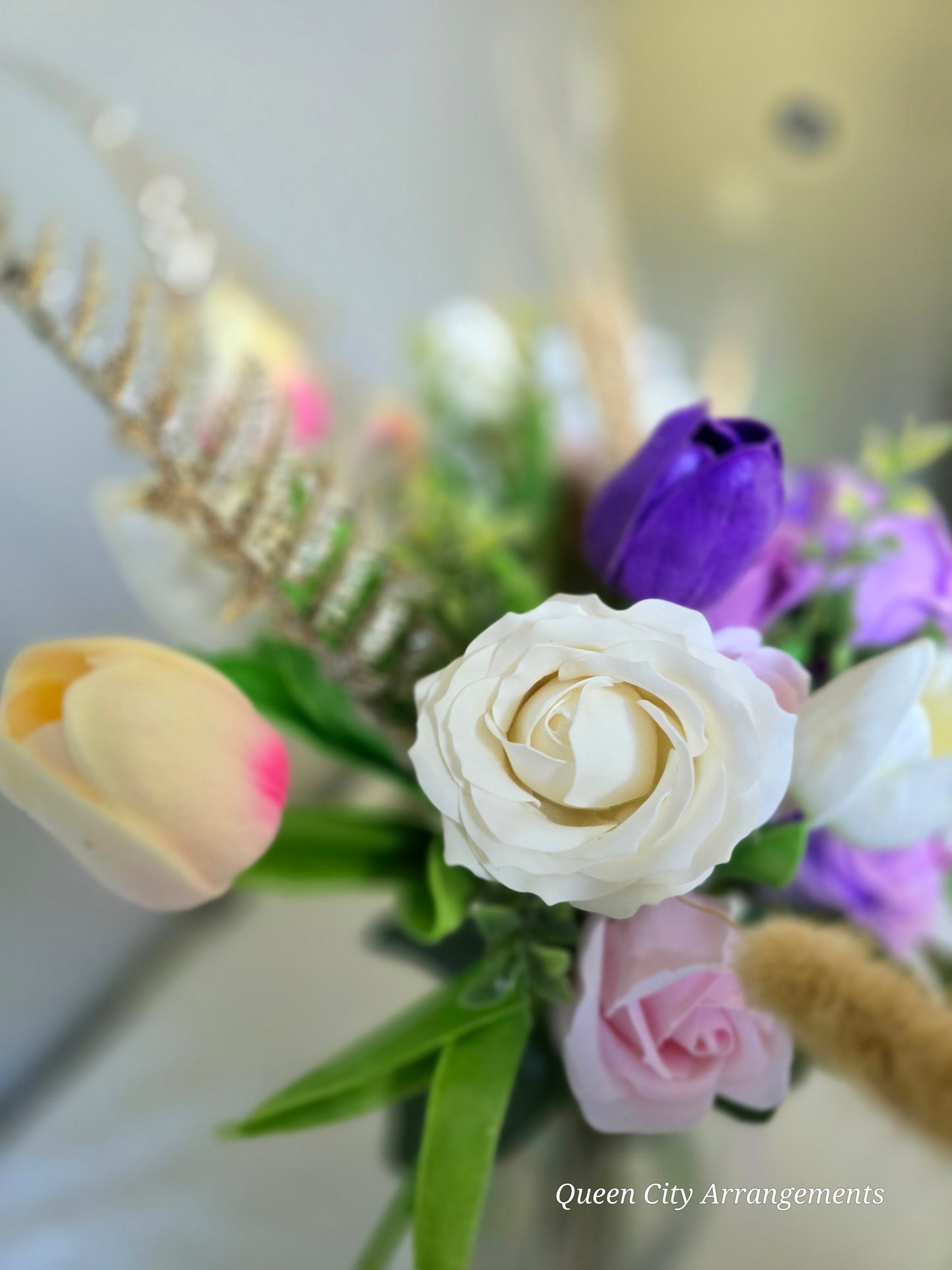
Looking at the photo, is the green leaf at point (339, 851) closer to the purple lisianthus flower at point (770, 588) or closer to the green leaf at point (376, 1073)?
the green leaf at point (376, 1073)


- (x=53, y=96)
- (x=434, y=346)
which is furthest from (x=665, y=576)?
(x=53, y=96)

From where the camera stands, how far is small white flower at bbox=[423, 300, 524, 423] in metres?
0.58

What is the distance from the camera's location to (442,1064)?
29cm

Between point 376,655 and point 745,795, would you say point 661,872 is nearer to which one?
point 745,795

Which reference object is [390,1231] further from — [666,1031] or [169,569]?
[169,569]

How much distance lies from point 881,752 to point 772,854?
0.16ft

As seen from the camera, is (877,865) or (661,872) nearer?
(661,872)

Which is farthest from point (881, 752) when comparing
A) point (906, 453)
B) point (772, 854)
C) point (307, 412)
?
point (307, 412)

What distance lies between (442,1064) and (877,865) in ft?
0.57

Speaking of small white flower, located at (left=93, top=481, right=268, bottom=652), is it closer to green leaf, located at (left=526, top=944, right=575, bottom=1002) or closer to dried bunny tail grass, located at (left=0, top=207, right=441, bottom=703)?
dried bunny tail grass, located at (left=0, top=207, right=441, bottom=703)

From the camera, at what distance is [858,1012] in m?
0.19

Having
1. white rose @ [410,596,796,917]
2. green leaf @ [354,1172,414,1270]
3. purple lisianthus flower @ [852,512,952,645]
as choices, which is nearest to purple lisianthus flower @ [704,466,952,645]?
purple lisianthus flower @ [852,512,952,645]

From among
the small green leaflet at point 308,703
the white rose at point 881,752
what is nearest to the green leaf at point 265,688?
the small green leaflet at point 308,703

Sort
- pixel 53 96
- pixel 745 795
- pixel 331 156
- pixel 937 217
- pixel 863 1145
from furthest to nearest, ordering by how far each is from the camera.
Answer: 1. pixel 937 217
2. pixel 331 156
3. pixel 53 96
4. pixel 863 1145
5. pixel 745 795
